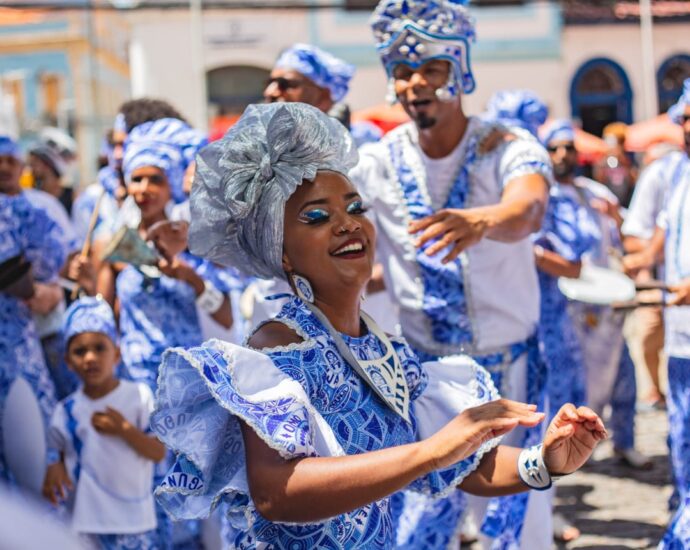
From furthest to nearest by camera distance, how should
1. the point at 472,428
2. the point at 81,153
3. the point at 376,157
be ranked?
the point at 81,153
the point at 376,157
the point at 472,428

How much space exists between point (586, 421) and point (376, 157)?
197 centimetres

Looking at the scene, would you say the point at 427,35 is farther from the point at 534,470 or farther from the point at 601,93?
the point at 601,93

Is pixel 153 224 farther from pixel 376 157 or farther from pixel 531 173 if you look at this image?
pixel 531 173

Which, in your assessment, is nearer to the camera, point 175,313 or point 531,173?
point 531,173

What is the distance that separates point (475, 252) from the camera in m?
4.10

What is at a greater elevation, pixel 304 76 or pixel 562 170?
pixel 304 76

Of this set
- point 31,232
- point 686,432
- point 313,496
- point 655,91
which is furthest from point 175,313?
point 655,91

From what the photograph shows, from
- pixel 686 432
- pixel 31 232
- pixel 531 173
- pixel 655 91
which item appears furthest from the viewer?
pixel 655 91

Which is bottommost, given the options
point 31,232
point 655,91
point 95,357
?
point 95,357

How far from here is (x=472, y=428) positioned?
2326mm

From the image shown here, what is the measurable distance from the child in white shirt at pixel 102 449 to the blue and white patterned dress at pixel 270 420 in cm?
219

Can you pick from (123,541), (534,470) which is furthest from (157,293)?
(534,470)

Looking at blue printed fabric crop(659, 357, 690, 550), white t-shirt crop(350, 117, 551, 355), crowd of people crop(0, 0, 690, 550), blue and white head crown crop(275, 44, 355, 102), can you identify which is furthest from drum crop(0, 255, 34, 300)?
blue printed fabric crop(659, 357, 690, 550)

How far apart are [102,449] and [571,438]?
274 cm
